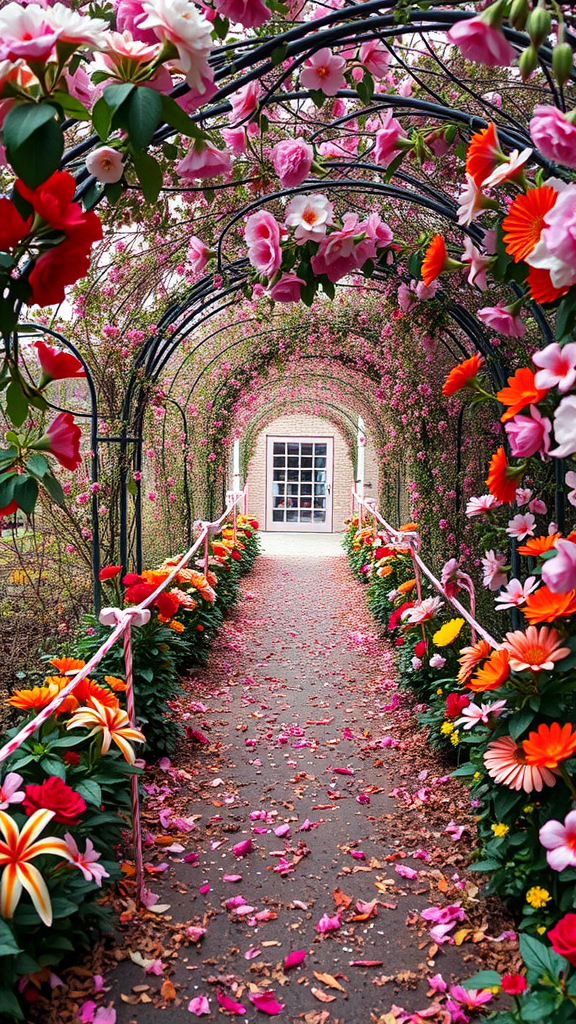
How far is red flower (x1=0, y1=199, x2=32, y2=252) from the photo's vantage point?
861mm

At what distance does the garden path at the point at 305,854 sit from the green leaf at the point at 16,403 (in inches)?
58.9

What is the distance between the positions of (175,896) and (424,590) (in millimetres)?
2836

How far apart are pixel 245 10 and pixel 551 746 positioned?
137cm

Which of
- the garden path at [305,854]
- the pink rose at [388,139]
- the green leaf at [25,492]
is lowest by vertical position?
the garden path at [305,854]

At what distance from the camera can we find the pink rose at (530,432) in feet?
3.92

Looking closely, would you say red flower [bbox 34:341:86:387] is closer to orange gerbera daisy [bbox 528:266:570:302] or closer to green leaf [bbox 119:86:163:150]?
green leaf [bbox 119:86:163:150]

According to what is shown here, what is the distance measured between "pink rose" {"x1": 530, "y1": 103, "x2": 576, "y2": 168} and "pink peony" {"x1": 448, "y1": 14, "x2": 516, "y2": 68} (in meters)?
0.09

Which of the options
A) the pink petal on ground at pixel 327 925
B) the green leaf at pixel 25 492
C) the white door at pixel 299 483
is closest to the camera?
the green leaf at pixel 25 492

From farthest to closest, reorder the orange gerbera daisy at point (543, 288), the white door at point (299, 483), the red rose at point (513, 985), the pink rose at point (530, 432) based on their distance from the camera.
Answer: the white door at point (299, 483), the red rose at point (513, 985), the pink rose at point (530, 432), the orange gerbera daisy at point (543, 288)

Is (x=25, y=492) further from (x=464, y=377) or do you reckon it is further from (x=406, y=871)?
(x=406, y=871)

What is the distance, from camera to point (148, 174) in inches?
38.0

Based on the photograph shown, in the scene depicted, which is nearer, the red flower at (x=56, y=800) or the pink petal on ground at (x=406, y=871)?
the red flower at (x=56, y=800)

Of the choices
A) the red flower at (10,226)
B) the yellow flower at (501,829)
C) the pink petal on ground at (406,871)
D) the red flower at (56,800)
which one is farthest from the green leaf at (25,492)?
the pink petal on ground at (406,871)

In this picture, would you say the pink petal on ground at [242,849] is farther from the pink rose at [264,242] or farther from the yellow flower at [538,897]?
the pink rose at [264,242]
